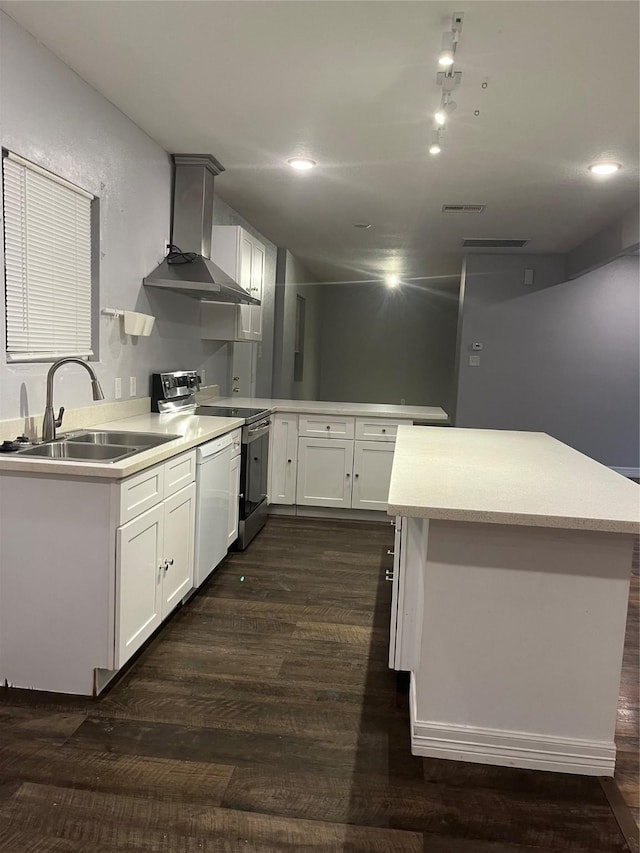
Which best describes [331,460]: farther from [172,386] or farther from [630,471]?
[630,471]

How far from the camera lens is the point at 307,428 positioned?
4.83 meters

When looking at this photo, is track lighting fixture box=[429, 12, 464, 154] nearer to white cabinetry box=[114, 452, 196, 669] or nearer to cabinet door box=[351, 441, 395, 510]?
white cabinetry box=[114, 452, 196, 669]

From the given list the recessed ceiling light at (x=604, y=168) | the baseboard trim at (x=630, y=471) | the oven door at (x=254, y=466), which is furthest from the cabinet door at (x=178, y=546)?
Answer: the baseboard trim at (x=630, y=471)

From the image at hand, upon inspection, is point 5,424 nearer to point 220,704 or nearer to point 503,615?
Result: point 220,704

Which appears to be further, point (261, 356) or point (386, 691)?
point (261, 356)

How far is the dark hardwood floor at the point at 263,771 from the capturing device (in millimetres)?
1658

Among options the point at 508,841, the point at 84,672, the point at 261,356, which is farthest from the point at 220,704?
the point at 261,356

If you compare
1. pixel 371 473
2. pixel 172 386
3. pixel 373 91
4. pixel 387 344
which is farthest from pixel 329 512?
pixel 387 344

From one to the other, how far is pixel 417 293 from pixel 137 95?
768 centimetres

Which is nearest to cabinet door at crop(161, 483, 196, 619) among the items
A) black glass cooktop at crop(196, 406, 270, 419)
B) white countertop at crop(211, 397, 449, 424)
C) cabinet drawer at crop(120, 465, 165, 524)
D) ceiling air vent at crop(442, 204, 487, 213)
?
cabinet drawer at crop(120, 465, 165, 524)

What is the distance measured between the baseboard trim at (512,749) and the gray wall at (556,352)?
5.13 m

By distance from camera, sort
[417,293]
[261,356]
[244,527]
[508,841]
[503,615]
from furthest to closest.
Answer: [417,293] → [261,356] → [244,527] → [503,615] → [508,841]

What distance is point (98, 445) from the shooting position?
8.87ft

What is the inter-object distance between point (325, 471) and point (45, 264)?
2.69 meters
